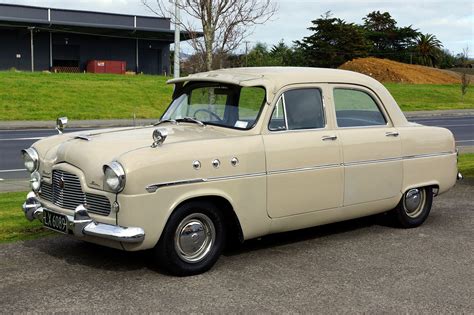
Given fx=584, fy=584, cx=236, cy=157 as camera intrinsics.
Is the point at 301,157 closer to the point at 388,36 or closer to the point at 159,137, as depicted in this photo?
the point at 159,137

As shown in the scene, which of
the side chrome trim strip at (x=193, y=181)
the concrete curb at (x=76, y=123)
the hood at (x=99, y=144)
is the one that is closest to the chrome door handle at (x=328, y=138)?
the side chrome trim strip at (x=193, y=181)

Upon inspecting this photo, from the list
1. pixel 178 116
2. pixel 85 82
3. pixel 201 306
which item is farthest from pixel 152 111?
pixel 201 306

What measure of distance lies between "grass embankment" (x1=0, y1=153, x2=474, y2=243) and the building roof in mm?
45935

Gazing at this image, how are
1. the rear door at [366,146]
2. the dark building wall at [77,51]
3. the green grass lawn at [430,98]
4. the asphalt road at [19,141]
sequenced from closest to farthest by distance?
the rear door at [366,146], the asphalt road at [19,141], the green grass lawn at [430,98], the dark building wall at [77,51]

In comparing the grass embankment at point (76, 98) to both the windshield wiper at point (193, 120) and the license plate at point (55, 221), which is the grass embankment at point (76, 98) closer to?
the windshield wiper at point (193, 120)

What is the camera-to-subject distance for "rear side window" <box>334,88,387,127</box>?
19.7ft

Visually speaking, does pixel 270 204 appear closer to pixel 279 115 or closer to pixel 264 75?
pixel 279 115

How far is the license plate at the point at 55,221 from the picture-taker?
4829 mm

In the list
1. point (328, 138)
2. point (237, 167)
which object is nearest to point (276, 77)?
point (328, 138)

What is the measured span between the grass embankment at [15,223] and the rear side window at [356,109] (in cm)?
334

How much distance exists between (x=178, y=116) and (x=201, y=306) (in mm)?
2379

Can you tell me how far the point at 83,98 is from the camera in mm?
30312

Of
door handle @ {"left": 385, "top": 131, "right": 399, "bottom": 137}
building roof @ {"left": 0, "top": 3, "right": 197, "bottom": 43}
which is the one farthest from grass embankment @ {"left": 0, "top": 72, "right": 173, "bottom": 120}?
door handle @ {"left": 385, "top": 131, "right": 399, "bottom": 137}

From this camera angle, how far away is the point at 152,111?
95.3ft
